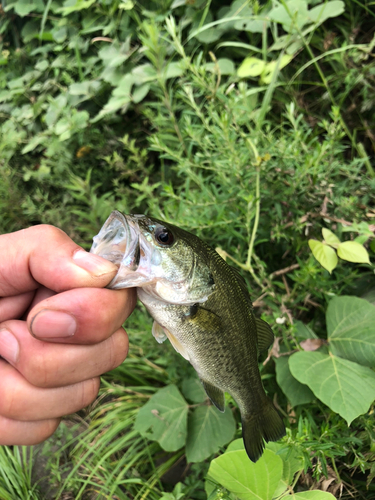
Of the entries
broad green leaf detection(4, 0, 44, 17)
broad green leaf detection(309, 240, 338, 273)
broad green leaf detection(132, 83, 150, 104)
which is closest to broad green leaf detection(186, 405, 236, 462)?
broad green leaf detection(309, 240, 338, 273)

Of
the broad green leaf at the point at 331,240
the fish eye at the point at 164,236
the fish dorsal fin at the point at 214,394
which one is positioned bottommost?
the fish dorsal fin at the point at 214,394

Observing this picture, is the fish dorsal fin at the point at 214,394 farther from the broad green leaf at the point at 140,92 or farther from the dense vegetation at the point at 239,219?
the broad green leaf at the point at 140,92

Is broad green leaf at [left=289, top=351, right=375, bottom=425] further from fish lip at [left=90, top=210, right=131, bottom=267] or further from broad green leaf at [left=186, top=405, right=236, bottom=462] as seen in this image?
fish lip at [left=90, top=210, right=131, bottom=267]

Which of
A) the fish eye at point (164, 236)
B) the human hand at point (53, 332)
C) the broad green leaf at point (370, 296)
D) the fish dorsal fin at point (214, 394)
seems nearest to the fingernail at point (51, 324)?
→ the human hand at point (53, 332)

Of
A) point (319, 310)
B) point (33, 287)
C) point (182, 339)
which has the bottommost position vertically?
point (319, 310)

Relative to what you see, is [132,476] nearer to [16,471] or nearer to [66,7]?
[16,471]

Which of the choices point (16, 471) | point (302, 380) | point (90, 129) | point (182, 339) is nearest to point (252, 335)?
point (182, 339)
